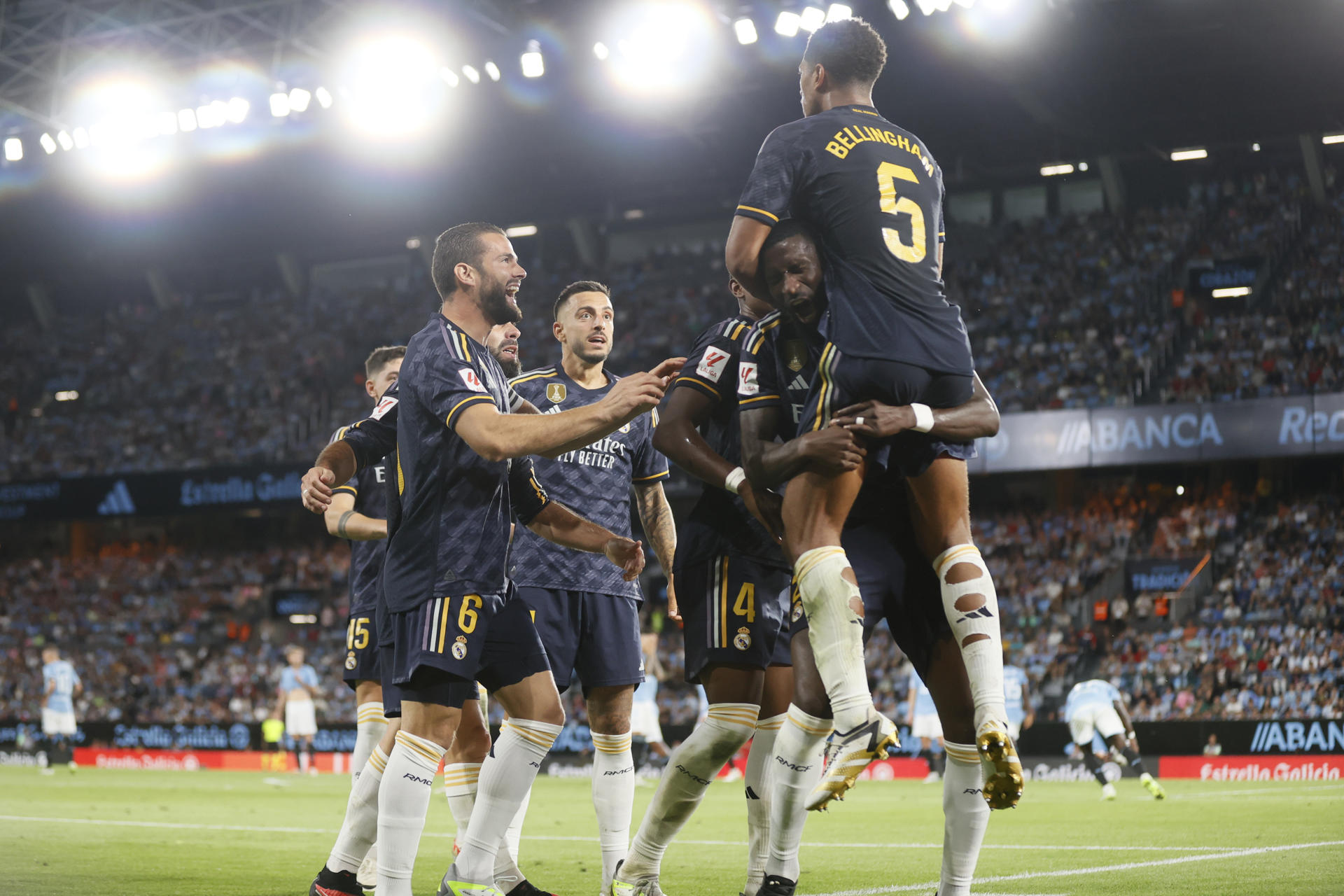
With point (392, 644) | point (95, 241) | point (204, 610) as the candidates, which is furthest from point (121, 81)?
point (392, 644)

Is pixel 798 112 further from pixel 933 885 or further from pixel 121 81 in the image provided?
pixel 933 885

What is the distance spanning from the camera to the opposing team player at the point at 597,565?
628 cm

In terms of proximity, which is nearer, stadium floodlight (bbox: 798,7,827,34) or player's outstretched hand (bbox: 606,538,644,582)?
player's outstretched hand (bbox: 606,538,644,582)

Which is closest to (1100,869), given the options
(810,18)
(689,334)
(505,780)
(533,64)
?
(505,780)

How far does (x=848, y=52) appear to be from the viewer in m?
4.70

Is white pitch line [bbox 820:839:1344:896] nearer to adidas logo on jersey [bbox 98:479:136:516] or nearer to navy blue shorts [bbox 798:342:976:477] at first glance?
navy blue shorts [bbox 798:342:976:477]

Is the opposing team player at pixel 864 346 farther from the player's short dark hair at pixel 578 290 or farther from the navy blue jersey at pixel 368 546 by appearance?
the navy blue jersey at pixel 368 546

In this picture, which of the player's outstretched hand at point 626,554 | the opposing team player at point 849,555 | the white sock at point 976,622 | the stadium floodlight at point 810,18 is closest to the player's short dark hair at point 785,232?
the opposing team player at point 849,555

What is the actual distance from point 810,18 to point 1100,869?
682 inches

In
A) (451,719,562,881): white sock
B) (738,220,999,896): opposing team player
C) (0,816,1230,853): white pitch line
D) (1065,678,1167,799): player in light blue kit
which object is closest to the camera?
(738,220,999,896): opposing team player

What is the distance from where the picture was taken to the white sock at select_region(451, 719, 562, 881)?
524 centimetres

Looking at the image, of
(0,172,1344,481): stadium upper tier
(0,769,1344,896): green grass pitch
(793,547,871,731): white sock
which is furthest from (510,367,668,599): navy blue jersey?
(0,172,1344,481): stadium upper tier

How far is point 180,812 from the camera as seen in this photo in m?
13.3

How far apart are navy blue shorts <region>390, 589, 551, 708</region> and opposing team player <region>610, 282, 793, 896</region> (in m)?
0.78
